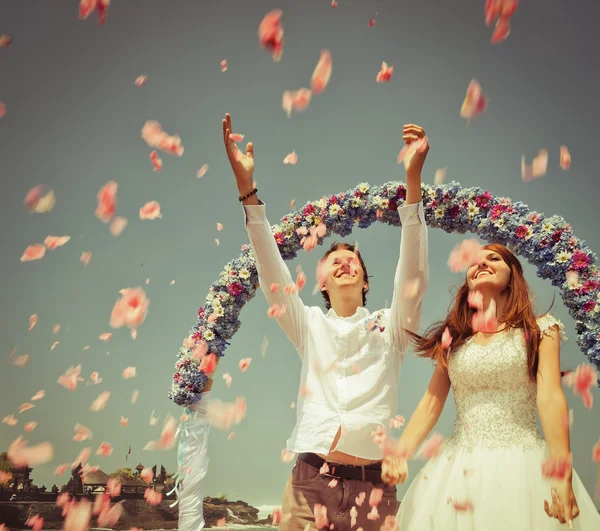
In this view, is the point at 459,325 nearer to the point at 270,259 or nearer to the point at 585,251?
the point at 270,259

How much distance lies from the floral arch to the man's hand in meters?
2.44

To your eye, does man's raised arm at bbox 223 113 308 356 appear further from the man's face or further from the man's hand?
the man's hand

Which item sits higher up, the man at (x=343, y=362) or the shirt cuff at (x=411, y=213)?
the shirt cuff at (x=411, y=213)

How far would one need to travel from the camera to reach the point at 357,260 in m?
3.20

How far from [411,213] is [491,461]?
1179mm

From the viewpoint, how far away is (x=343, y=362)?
2822mm

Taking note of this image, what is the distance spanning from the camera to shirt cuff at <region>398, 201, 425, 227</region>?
2.74 meters

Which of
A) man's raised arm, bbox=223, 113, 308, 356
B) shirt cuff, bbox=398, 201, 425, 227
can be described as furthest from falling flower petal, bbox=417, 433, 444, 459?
shirt cuff, bbox=398, 201, 425, 227

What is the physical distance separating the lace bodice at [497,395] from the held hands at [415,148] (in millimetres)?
894

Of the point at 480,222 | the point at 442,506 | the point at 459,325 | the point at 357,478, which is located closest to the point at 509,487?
the point at 442,506

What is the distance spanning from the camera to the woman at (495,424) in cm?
228

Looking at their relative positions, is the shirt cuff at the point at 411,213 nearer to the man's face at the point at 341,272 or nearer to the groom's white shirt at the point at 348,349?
the groom's white shirt at the point at 348,349

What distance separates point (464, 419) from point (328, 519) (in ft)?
2.52

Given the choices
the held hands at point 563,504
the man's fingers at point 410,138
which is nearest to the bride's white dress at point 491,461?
the held hands at point 563,504
